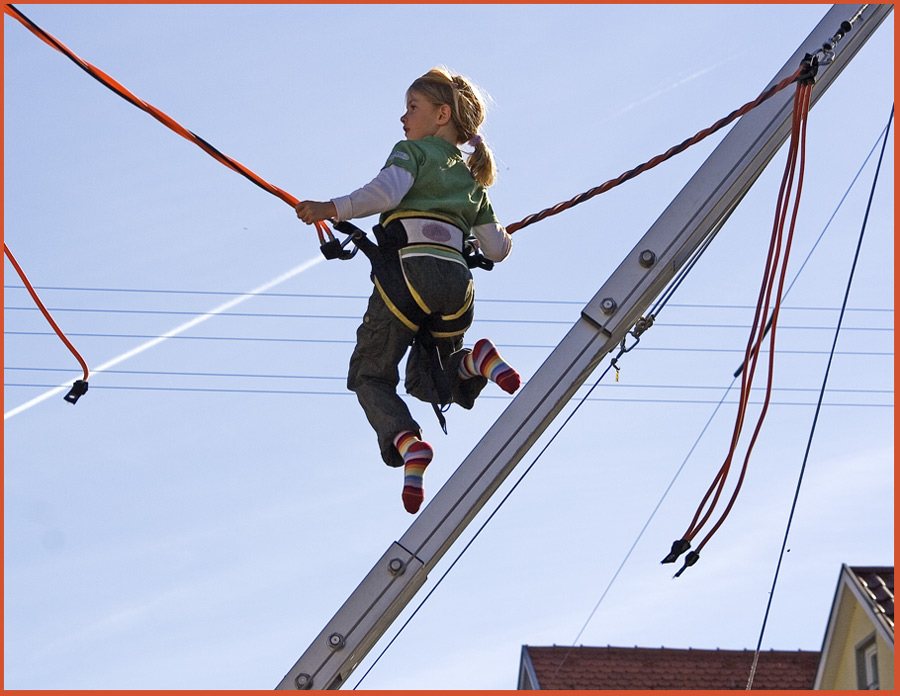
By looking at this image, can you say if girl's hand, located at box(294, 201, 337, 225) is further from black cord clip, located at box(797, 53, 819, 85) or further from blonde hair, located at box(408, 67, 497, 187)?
black cord clip, located at box(797, 53, 819, 85)

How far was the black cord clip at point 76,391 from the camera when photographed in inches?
230

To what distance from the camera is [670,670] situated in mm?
16125

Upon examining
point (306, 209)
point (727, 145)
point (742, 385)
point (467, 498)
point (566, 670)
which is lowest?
point (467, 498)

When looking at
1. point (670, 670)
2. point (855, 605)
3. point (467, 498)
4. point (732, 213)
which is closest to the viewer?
point (467, 498)

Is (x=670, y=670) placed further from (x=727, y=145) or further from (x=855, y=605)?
(x=727, y=145)

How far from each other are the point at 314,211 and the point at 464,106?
2.90ft

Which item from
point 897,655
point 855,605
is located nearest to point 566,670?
point 855,605

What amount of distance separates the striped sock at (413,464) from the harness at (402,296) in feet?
0.62

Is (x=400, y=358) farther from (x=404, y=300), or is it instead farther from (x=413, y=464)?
(x=413, y=464)

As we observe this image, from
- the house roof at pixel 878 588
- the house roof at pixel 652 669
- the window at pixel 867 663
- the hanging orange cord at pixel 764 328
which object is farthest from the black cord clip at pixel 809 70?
the house roof at pixel 652 669

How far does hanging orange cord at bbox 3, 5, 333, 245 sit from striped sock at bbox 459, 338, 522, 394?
0.69 meters

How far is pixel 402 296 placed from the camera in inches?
224

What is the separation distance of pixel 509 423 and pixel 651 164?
1094 millimetres

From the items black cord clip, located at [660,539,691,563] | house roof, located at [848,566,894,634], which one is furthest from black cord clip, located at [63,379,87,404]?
house roof, located at [848,566,894,634]
